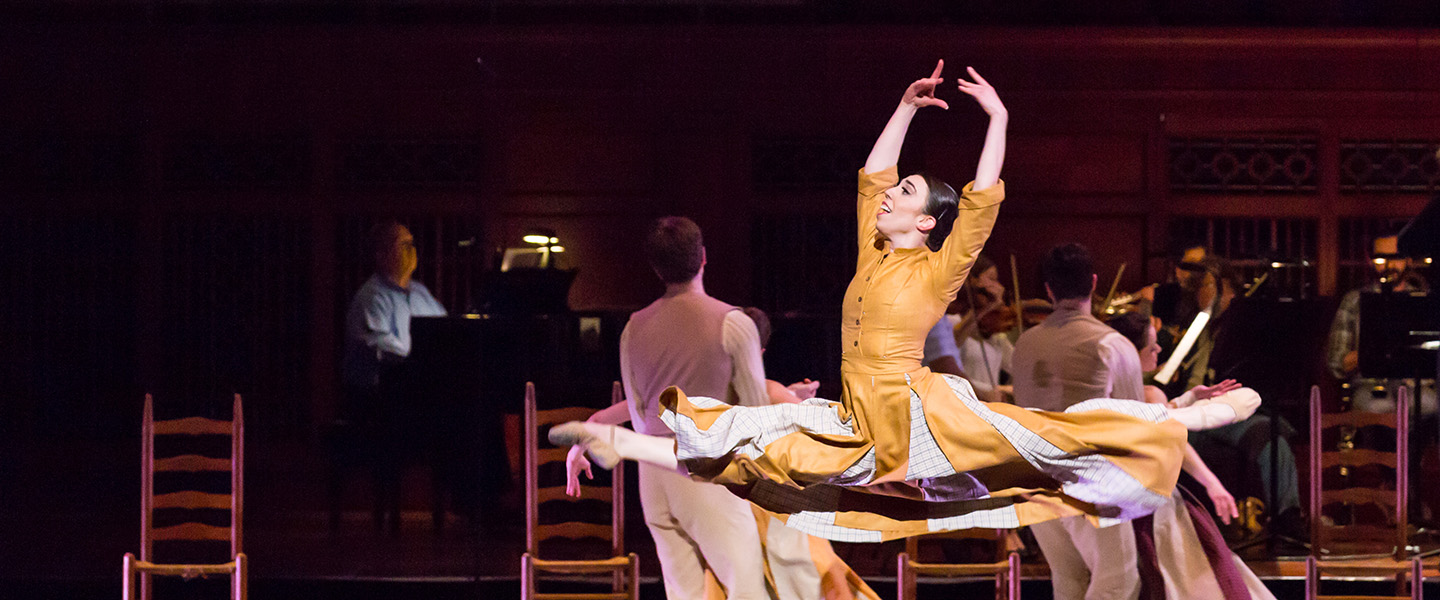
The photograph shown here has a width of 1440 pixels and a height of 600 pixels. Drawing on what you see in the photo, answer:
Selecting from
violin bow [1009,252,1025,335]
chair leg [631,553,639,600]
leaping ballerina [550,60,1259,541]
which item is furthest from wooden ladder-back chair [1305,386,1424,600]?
chair leg [631,553,639,600]

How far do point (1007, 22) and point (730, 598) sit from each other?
14.4 ft

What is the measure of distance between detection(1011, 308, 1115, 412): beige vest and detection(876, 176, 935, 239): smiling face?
1.04 metres

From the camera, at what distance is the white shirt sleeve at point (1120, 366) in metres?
3.76

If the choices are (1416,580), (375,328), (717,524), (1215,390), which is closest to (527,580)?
(717,524)

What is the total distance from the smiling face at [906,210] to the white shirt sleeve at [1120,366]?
104 centimetres

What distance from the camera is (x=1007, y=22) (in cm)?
702

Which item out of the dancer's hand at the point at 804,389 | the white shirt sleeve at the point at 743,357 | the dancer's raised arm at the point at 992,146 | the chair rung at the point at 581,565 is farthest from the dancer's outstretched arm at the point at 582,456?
the dancer's raised arm at the point at 992,146

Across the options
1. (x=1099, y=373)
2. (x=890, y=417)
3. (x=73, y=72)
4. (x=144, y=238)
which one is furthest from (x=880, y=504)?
(x=73, y=72)

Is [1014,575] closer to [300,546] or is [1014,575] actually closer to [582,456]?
[582,456]

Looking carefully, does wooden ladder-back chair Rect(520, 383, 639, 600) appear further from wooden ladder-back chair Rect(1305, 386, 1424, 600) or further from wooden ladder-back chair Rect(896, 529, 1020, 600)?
wooden ladder-back chair Rect(1305, 386, 1424, 600)

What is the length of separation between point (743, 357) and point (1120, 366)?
3.62ft

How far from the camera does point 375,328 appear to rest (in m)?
6.07

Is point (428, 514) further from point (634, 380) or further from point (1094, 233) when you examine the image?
point (1094, 233)

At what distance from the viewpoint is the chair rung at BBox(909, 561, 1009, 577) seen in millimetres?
4355
